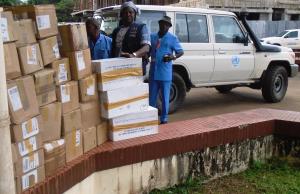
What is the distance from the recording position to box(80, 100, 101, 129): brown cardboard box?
126 inches

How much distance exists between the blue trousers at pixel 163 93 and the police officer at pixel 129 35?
1588 millimetres

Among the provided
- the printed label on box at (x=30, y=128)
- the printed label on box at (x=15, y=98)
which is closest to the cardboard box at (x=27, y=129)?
the printed label on box at (x=30, y=128)

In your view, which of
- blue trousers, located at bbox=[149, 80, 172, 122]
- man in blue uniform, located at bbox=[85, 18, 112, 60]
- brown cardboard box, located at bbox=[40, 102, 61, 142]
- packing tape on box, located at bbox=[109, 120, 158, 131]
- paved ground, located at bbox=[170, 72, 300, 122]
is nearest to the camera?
brown cardboard box, located at bbox=[40, 102, 61, 142]

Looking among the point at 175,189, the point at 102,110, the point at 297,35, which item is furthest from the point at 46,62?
the point at 297,35

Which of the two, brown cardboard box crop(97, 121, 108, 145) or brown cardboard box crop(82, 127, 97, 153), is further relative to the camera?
brown cardboard box crop(97, 121, 108, 145)

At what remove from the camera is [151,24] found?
7.04 metres

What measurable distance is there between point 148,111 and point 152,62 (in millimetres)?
2515

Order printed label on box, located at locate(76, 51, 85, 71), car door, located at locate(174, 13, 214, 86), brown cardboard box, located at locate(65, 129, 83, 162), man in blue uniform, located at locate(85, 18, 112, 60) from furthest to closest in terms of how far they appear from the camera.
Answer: car door, located at locate(174, 13, 214, 86), man in blue uniform, located at locate(85, 18, 112, 60), printed label on box, located at locate(76, 51, 85, 71), brown cardboard box, located at locate(65, 129, 83, 162)

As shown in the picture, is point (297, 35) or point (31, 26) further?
point (297, 35)

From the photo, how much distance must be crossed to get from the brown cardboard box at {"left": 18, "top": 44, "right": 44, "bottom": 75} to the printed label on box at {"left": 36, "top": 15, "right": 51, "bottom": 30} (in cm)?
15

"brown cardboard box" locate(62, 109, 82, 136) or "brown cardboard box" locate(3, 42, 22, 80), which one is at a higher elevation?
"brown cardboard box" locate(3, 42, 22, 80)

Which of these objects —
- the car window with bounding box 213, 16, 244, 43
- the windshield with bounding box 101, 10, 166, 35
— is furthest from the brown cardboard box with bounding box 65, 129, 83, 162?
the car window with bounding box 213, 16, 244, 43

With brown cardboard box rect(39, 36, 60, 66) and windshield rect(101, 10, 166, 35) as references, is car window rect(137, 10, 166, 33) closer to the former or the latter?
windshield rect(101, 10, 166, 35)

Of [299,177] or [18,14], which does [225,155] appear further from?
[18,14]
